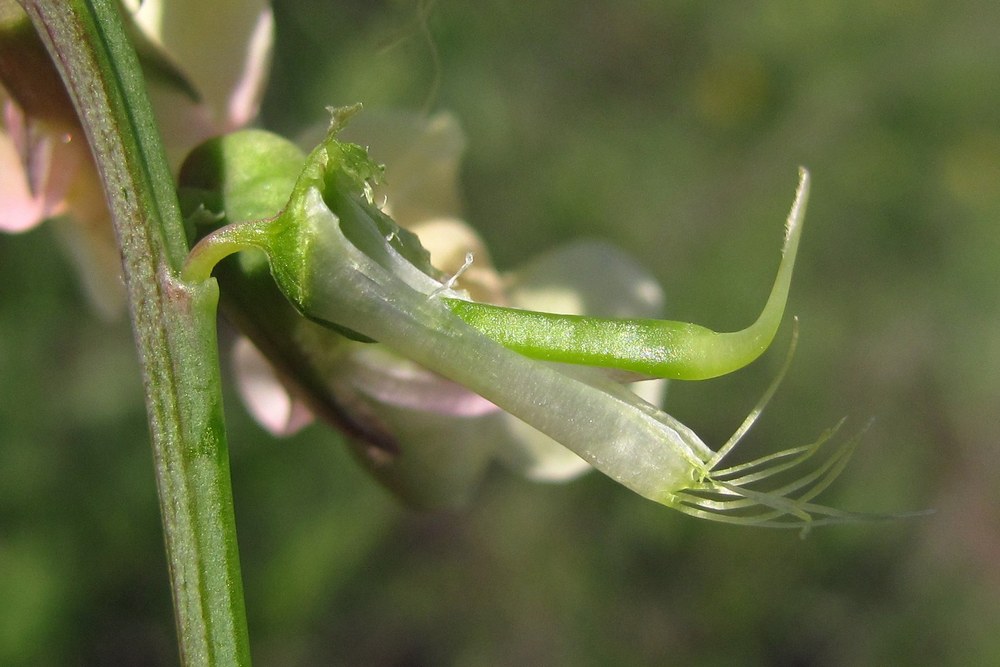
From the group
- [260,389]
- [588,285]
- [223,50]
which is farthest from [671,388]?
[223,50]

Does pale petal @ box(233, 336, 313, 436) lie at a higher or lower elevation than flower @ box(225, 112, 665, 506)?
lower

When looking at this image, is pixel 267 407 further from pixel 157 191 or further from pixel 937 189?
pixel 937 189

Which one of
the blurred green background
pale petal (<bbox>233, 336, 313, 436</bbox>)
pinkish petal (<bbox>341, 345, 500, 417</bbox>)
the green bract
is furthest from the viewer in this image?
the blurred green background

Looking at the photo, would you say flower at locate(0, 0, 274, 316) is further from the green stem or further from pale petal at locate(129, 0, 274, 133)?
the green stem

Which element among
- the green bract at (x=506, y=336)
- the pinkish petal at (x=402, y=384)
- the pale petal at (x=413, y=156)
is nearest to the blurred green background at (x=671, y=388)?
the pale petal at (x=413, y=156)

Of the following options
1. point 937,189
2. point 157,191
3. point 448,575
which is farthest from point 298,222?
point 937,189

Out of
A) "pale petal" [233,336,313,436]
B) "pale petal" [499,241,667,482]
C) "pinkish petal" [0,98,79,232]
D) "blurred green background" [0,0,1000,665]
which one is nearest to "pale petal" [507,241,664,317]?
"pale petal" [499,241,667,482]

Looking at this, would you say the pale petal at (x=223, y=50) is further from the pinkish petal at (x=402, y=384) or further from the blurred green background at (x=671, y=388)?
the blurred green background at (x=671, y=388)
